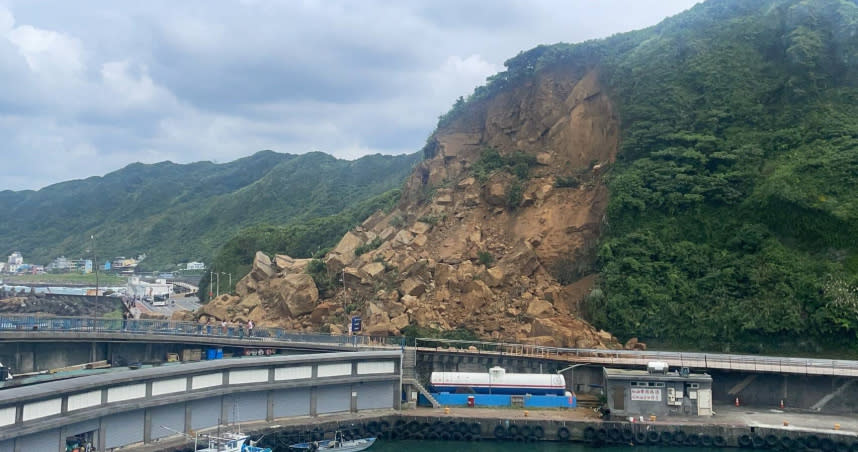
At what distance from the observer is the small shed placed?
1596 inches

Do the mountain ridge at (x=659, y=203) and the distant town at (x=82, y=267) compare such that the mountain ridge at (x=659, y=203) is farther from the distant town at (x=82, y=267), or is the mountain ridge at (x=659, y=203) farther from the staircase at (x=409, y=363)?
the distant town at (x=82, y=267)

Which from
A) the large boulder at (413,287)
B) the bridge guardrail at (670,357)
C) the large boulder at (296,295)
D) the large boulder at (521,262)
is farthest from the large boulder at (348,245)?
the bridge guardrail at (670,357)

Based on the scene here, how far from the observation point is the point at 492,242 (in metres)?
60.9

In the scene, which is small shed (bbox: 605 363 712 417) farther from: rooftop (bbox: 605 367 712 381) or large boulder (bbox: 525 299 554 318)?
large boulder (bbox: 525 299 554 318)

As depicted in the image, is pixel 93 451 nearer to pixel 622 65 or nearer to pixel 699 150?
pixel 699 150

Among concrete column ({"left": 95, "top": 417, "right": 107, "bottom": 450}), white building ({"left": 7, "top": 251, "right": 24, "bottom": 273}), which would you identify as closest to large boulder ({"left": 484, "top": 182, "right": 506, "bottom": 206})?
concrete column ({"left": 95, "top": 417, "right": 107, "bottom": 450})

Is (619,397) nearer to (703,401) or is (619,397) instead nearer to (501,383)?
(703,401)

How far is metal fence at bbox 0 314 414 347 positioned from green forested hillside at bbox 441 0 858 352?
1841 cm

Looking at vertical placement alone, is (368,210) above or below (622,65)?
below

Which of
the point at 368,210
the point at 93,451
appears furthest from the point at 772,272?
the point at 368,210

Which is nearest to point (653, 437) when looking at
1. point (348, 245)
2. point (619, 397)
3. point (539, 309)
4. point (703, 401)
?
point (619, 397)

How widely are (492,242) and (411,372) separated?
65.0ft

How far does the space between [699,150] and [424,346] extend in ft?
102

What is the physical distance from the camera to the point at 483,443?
129 feet
